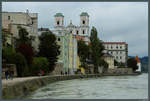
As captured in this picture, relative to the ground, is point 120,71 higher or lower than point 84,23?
lower

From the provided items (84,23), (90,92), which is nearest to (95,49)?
(90,92)

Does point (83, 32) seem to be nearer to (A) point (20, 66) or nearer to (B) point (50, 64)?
(B) point (50, 64)

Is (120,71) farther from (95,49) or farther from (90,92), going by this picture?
(90,92)

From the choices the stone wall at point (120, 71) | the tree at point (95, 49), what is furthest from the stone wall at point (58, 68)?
the stone wall at point (120, 71)

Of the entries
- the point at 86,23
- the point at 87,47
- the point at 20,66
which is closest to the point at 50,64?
the point at 20,66

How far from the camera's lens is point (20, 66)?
40.1 m

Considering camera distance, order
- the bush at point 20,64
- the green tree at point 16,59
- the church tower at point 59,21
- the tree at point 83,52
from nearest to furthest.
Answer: the green tree at point 16,59 → the bush at point 20,64 → the tree at point 83,52 → the church tower at point 59,21

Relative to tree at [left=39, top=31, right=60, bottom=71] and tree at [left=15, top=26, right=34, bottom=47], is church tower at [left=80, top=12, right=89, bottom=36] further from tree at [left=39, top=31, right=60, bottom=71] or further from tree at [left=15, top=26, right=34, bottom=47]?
tree at [left=15, top=26, right=34, bottom=47]

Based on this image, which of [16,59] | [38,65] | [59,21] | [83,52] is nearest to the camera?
[16,59]

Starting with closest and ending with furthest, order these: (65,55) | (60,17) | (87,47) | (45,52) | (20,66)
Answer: (20,66), (45,52), (65,55), (87,47), (60,17)

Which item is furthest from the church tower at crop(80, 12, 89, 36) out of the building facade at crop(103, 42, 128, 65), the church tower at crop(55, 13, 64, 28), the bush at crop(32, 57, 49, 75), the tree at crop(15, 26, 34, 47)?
the bush at crop(32, 57, 49, 75)

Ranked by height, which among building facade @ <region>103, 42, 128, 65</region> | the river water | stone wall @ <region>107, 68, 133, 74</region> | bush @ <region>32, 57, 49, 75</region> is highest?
building facade @ <region>103, 42, 128, 65</region>

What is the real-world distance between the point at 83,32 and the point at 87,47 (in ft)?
187

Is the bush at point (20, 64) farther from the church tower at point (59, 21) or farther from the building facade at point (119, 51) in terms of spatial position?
the building facade at point (119, 51)
